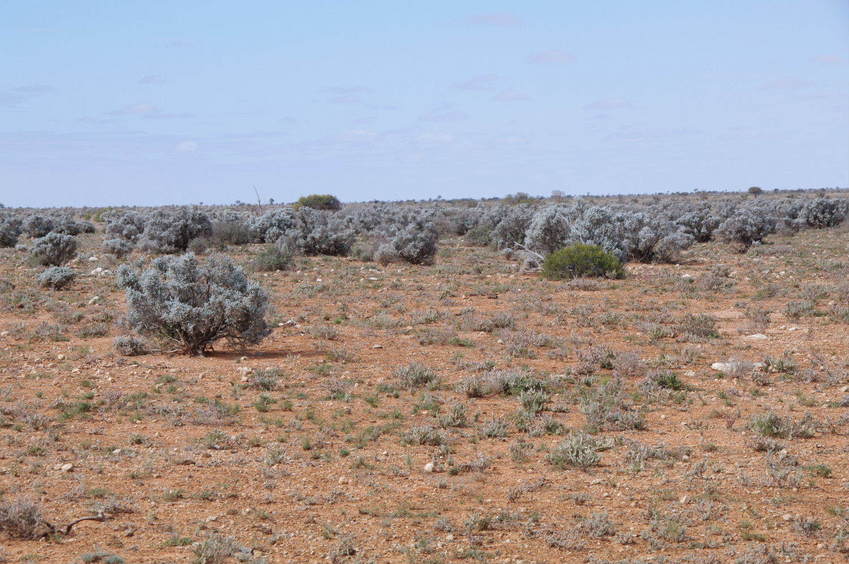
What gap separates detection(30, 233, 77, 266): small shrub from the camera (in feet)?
86.7

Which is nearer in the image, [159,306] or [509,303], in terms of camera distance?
[159,306]

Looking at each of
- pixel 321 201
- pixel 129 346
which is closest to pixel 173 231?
pixel 129 346

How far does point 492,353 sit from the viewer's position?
45.1 feet

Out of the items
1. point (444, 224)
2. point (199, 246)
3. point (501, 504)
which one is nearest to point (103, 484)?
point (501, 504)

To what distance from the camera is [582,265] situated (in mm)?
Answer: 23734

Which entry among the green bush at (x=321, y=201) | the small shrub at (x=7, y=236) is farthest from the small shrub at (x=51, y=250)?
the green bush at (x=321, y=201)

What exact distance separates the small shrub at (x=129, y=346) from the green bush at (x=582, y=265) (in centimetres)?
1287

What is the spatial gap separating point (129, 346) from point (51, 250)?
14810mm

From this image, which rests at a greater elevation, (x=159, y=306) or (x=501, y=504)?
(x=159, y=306)

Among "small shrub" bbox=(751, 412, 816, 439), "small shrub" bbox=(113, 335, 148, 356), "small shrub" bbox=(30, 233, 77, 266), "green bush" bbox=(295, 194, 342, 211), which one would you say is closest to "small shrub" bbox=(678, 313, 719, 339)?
"small shrub" bbox=(751, 412, 816, 439)

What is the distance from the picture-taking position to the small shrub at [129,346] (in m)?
13.5

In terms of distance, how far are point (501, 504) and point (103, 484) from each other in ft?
11.6

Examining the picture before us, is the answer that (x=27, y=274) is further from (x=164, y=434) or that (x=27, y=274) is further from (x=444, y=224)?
(x=444, y=224)

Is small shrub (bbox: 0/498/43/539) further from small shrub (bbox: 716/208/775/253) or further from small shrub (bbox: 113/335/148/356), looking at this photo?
small shrub (bbox: 716/208/775/253)
